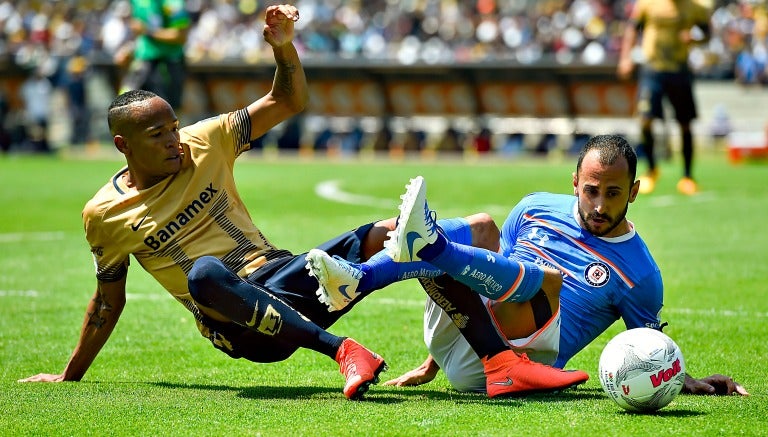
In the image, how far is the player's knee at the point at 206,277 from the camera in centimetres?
534

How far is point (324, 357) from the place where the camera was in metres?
6.99

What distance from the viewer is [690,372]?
6250 mm

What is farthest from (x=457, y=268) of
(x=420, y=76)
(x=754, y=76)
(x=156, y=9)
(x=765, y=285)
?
(x=754, y=76)

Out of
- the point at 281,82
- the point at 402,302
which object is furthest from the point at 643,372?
the point at 402,302

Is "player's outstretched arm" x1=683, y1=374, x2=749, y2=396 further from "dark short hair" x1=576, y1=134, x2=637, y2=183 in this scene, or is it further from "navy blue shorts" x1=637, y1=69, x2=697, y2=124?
"navy blue shorts" x1=637, y1=69, x2=697, y2=124

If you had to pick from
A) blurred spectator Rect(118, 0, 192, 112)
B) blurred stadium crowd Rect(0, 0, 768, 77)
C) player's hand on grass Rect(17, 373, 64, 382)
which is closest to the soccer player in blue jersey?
player's hand on grass Rect(17, 373, 64, 382)

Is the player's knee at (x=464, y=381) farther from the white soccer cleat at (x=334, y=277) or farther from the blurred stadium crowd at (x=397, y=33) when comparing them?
the blurred stadium crowd at (x=397, y=33)

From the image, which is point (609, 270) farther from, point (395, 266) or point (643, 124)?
point (643, 124)

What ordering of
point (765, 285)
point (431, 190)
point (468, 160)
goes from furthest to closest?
point (468, 160), point (431, 190), point (765, 285)

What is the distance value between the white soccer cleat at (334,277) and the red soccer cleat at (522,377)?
0.75 meters

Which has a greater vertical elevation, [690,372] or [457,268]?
[457,268]

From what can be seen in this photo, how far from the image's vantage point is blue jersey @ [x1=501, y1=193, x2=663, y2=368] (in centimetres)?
561

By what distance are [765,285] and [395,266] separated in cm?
492

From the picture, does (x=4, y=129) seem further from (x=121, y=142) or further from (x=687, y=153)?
(x=121, y=142)
